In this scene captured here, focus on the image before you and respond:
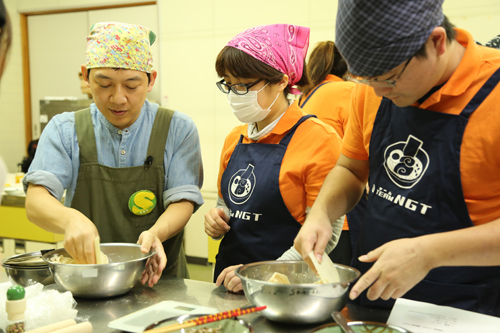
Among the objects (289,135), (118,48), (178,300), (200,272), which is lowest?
(200,272)

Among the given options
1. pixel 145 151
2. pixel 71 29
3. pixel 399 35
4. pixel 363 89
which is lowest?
pixel 145 151

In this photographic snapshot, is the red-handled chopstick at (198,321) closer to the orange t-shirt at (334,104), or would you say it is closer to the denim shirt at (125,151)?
the denim shirt at (125,151)

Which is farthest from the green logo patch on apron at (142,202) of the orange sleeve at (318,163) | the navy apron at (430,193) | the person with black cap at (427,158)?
the navy apron at (430,193)

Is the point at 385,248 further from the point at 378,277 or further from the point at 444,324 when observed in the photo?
the point at 444,324

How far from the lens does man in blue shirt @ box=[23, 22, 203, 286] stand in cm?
164

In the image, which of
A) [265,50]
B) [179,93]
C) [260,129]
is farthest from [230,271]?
[179,93]

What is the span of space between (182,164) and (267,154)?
1.14 feet

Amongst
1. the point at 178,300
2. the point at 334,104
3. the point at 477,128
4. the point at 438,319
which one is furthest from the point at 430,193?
the point at 334,104

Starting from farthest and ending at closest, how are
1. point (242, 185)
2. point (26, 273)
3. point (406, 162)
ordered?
point (242, 185) < point (26, 273) < point (406, 162)

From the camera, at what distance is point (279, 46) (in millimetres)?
1678

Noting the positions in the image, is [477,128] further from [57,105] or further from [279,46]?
[57,105]

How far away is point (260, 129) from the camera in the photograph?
1760mm

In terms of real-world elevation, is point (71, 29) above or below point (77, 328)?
above

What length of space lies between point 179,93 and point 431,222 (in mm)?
4190
